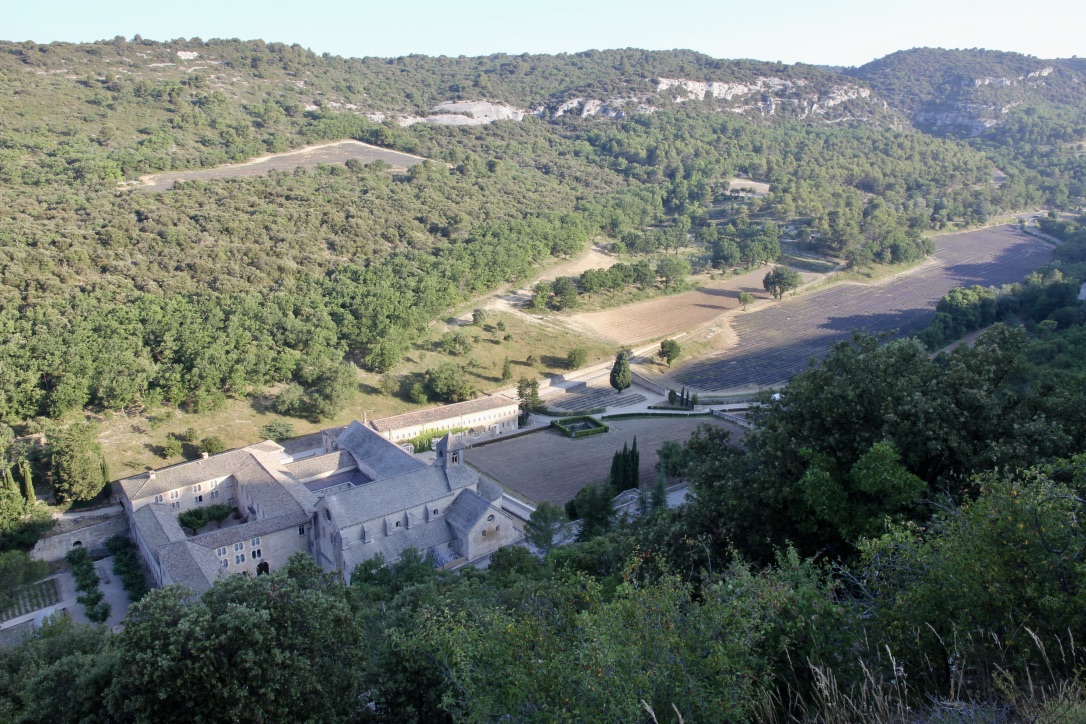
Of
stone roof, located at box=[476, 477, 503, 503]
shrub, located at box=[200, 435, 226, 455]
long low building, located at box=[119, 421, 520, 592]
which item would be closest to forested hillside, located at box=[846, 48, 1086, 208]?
stone roof, located at box=[476, 477, 503, 503]

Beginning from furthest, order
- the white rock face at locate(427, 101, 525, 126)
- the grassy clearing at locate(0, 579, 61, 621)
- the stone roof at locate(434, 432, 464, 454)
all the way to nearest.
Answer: the white rock face at locate(427, 101, 525, 126), the stone roof at locate(434, 432, 464, 454), the grassy clearing at locate(0, 579, 61, 621)

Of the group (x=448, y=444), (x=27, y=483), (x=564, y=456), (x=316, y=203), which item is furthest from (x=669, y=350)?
(x=27, y=483)

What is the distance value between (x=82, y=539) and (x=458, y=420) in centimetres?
2032

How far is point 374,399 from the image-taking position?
1879 inches

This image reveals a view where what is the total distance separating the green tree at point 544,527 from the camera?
27000 millimetres

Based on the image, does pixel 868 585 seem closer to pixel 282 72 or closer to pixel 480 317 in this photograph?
pixel 480 317

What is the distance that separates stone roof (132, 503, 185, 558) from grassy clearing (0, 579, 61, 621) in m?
3.68

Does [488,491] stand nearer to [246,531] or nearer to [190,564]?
[246,531]

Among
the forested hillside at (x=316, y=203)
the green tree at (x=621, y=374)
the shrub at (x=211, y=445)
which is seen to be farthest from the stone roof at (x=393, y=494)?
the green tree at (x=621, y=374)

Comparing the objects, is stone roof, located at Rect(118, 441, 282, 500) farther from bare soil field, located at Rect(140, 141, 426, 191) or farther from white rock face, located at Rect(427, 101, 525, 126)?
white rock face, located at Rect(427, 101, 525, 126)

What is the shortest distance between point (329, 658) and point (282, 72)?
401 ft

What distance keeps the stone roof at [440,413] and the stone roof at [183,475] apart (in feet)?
25.7

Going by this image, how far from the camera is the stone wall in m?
29.4

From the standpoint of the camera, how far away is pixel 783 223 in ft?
332
